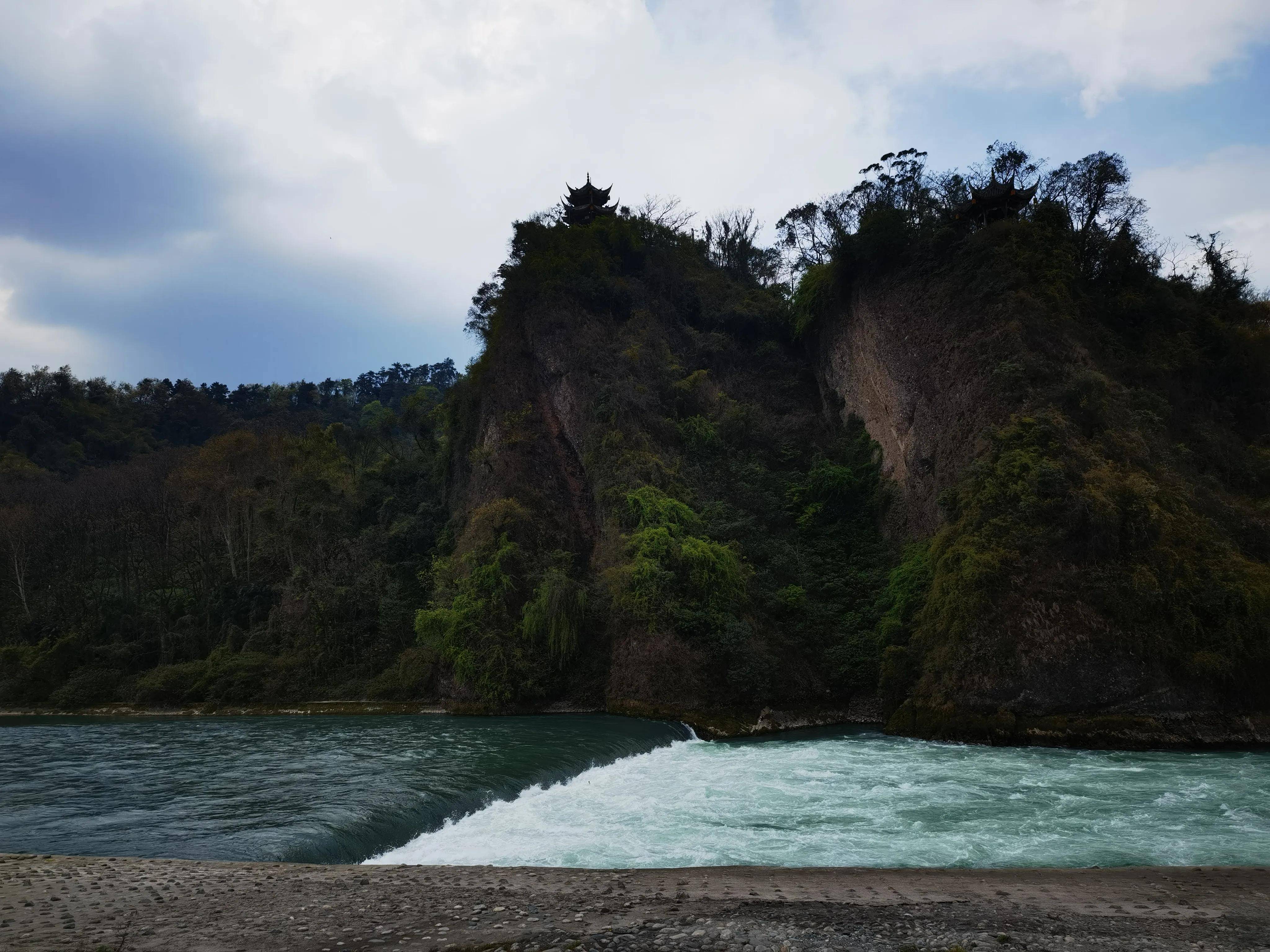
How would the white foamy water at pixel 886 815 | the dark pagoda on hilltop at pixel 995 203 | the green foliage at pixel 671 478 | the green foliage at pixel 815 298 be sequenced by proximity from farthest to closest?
the green foliage at pixel 815 298
the dark pagoda on hilltop at pixel 995 203
the green foliage at pixel 671 478
the white foamy water at pixel 886 815

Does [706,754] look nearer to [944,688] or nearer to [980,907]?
[944,688]

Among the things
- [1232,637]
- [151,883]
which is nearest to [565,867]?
[151,883]

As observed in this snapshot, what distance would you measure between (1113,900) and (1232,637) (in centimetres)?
1671

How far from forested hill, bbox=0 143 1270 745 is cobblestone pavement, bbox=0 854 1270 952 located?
13845mm

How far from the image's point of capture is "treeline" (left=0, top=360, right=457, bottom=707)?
118 ft

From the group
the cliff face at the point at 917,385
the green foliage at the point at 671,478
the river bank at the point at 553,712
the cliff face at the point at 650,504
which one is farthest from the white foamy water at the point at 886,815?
the cliff face at the point at 917,385

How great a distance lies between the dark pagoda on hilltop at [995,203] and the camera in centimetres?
3519

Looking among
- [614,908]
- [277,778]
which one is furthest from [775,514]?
[614,908]

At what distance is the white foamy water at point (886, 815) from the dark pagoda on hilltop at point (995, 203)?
80.7 feet

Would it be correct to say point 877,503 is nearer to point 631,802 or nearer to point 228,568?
point 631,802

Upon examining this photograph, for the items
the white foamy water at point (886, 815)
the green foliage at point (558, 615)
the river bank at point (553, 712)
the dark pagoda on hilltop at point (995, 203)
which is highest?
the dark pagoda on hilltop at point (995, 203)

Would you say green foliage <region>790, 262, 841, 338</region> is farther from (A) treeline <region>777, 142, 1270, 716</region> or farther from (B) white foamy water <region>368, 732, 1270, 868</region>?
(B) white foamy water <region>368, 732, 1270, 868</region>

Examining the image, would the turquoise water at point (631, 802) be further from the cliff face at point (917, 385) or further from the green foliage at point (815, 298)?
the green foliage at point (815, 298)

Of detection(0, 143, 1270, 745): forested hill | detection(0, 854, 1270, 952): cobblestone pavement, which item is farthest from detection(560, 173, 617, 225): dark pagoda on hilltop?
detection(0, 854, 1270, 952): cobblestone pavement
